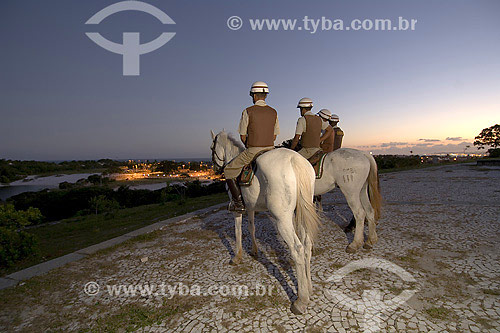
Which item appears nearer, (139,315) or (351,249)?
(139,315)

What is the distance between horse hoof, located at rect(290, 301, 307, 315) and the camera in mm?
3115

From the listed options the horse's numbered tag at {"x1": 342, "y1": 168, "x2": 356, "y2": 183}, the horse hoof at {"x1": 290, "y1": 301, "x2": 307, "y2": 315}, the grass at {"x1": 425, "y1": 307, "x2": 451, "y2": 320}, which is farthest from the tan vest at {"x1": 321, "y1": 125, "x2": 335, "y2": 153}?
the horse hoof at {"x1": 290, "y1": 301, "x2": 307, "y2": 315}

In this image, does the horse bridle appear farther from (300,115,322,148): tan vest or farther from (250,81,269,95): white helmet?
(300,115,322,148): tan vest

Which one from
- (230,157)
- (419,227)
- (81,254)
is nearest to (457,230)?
(419,227)

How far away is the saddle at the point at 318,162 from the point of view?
5.22m

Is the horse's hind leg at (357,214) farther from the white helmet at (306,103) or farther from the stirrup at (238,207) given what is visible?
the stirrup at (238,207)

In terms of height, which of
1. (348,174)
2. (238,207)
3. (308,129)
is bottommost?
(238,207)

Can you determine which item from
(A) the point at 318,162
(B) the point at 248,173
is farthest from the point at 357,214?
(B) the point at 248,173

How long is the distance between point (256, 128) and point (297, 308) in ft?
9.66

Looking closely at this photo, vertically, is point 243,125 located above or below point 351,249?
above

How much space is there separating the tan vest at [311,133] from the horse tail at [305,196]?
1.92m

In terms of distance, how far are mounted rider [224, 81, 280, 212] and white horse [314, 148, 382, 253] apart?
6.13 feet

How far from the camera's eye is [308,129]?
5.25 meters

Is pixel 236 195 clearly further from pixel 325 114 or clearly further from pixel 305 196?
pixel 325 114
